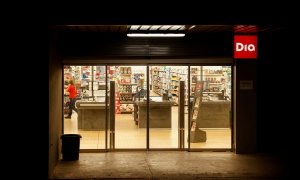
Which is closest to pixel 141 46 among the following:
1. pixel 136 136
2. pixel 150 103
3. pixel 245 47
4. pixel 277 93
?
pixel 150 103

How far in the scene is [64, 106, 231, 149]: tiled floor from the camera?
567 inches

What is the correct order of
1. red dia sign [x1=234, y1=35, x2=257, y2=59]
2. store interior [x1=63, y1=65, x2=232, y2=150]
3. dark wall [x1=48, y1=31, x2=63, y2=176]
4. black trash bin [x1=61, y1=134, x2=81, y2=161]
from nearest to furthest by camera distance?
dark wall [x1=48, y1=31, x2=63, y2=176] < black trash bin [x1=61, y1=134, x2=81, y2=161] < red dia sign [x1=234, y1=35, x2=257, y2=59] < store interior [x1=63, y1=65, x2=232, y2=150]

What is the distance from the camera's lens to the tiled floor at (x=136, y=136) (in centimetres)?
1441

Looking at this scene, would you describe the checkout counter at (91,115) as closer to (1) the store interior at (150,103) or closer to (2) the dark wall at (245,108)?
(1) the store interior at (150,103)

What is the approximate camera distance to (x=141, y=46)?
1402 centimetres

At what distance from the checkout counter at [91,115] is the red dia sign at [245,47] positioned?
4251 mm

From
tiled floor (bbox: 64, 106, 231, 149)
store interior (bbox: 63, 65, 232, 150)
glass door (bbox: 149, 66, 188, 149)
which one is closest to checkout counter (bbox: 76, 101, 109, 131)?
store interior (bbox: 63, 65, 232, 150)

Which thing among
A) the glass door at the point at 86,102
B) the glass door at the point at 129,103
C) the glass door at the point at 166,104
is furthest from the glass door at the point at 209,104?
the glass door at the point at 86,102

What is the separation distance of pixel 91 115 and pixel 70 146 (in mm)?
1846

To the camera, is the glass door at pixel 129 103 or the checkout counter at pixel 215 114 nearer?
the glass door at pixel 129 103

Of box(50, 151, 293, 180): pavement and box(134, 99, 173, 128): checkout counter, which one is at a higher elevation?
box(134, 99, 173, 128): checkout counter

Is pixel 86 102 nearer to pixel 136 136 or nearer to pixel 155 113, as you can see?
pixel 136 136

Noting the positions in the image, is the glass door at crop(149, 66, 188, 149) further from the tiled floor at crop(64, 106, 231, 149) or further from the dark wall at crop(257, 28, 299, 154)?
the dark wall at crop(257, 28, 299, 154)

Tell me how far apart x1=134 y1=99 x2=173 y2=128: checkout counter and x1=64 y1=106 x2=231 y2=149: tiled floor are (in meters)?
0.15
